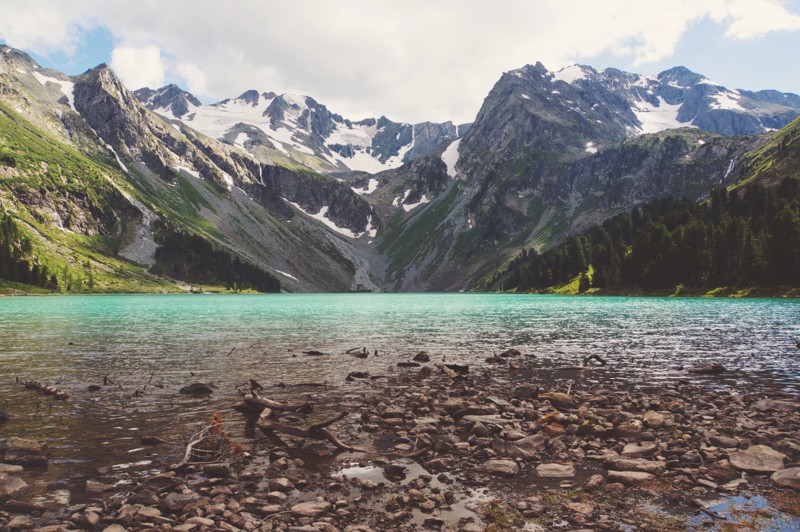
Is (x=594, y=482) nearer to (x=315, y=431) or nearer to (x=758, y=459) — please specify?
(x=758, y=459)

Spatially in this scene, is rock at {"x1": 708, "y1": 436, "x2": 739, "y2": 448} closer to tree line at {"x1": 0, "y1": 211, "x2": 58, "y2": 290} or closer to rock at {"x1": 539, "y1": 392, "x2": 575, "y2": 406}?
rock at {"x1": 539, "y1": 392, "x2": 575, "y2": 406}

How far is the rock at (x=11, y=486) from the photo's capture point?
43.2ft

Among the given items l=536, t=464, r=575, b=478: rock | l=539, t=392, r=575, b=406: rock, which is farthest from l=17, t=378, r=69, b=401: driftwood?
l=539, t=392, r=575, b=406: rock

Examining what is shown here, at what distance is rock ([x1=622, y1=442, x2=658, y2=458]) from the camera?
15922mm

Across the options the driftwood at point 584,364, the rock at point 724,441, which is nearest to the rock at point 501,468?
the rock at point 724,441

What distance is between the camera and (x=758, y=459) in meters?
15.0

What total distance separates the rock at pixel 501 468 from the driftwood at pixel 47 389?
2243 centimetres

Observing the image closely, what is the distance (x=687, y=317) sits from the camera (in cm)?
6912

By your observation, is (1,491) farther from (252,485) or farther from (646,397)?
(646,397)

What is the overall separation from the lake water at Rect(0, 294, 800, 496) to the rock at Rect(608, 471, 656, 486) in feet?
45.5

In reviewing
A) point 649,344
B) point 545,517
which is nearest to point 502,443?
point 545,517

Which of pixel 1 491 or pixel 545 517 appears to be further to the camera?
pixel 1 491

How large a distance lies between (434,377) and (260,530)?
20512mm

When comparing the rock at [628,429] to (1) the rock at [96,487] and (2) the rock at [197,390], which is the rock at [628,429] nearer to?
(1) the rock at [96,487]
